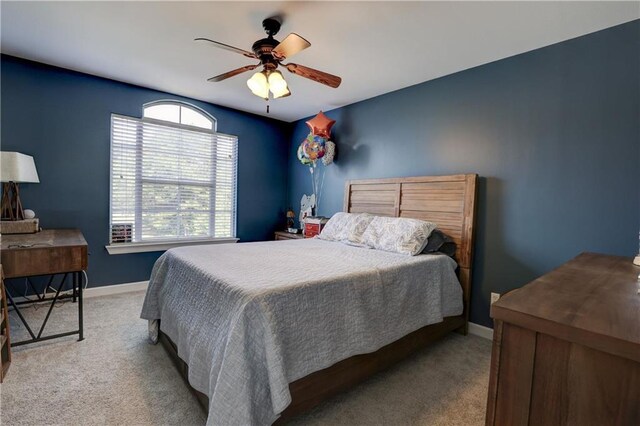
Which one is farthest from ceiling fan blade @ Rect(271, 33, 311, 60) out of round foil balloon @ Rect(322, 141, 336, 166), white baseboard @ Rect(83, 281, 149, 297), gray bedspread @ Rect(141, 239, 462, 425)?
white baseboard @ Rect(83, 281, 149, 297)

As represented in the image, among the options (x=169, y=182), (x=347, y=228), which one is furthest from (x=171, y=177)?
(x=347, y=228)

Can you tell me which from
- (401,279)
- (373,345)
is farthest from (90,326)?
(401,279)

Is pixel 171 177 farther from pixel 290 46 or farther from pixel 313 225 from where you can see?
pixel 290 46

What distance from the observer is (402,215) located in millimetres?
3154

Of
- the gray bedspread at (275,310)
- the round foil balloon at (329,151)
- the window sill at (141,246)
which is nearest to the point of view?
the gray bedspread at (275,310)

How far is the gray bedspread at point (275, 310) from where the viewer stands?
1.28 meters

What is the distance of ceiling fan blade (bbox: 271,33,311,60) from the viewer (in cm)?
178

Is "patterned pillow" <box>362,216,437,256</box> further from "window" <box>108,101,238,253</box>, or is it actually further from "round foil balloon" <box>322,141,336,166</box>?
"window" <box>108,101,238,253</box>

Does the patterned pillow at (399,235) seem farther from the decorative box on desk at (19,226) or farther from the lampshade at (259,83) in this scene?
the decorative box on desk at (19,226)

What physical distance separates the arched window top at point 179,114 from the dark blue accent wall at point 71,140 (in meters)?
0.09

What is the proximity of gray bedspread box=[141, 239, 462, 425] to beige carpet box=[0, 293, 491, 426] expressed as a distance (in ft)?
0.89

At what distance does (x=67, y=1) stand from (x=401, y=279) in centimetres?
290

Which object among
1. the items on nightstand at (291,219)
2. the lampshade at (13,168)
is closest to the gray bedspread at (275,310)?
the lampshade at (13,168)

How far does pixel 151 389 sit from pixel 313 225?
2.46 meters
